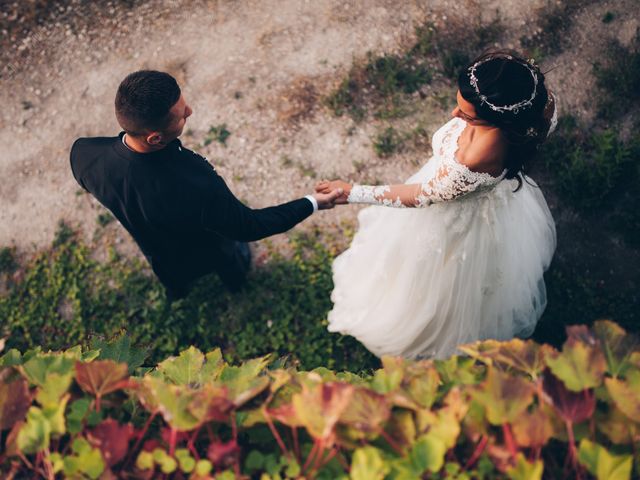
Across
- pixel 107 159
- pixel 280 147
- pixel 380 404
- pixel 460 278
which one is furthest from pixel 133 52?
pixel 380 404

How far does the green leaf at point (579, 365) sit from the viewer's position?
1.31 metres

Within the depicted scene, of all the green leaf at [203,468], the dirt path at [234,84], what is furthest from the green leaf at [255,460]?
the dirt path at [234,84]

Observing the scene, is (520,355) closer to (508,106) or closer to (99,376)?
(99,376)

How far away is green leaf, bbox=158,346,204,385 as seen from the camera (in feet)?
5.41

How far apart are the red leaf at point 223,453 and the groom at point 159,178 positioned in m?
1.73

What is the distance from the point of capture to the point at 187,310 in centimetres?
437

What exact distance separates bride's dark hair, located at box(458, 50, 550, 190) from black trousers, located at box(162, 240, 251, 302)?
211cm

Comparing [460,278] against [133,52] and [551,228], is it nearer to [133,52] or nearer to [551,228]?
[551,228]

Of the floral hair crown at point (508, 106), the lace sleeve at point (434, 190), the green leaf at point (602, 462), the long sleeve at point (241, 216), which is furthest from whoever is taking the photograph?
the long sleeve at point (241, 216)

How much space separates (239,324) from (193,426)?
3001mm

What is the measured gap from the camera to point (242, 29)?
17.7ft

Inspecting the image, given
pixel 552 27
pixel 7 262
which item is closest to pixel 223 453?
pixel 7 262

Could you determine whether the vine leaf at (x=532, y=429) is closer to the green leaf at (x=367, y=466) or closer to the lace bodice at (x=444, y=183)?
the green leaf at (x=367, y=466)

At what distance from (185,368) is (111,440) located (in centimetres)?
36
